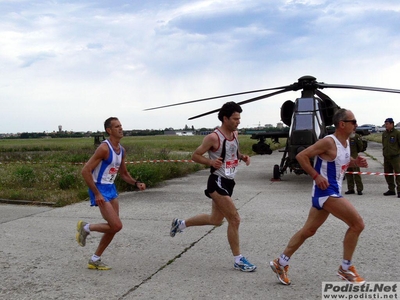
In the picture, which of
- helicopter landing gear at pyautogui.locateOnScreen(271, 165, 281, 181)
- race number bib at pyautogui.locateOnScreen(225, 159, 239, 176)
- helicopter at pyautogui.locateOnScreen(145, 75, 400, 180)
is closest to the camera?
race number bib at pyautogui.locateOnScreen(225, 159, 239, 176)

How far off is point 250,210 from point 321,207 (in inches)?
189

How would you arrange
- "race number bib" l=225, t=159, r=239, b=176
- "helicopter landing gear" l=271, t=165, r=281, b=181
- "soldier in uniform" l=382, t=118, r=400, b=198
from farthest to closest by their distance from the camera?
1. "helicopter landing gear" l=271, t=165, r=281, b=181
2. "soldier in uniform" l=382, t=118, r=400, b=198
3. "race number bib" l=225, t=159, r=239, b=176

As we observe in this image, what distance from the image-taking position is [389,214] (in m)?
8.88

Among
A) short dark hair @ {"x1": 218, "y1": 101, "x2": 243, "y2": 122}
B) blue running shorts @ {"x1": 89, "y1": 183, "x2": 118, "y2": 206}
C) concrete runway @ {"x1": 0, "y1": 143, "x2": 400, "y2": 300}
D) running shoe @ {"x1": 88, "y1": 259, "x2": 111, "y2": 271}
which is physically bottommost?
concrete runway @ {"x1": 0, "y1": 143, "x2": 400, "y2": 300}

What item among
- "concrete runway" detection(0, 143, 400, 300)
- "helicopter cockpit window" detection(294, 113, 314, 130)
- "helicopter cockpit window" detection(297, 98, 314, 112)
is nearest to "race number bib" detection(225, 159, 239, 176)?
"concrete runway" detection(0, 143, 400, 300)

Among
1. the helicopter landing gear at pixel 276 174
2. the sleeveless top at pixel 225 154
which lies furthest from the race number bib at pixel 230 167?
the helicopter landing gear at pixel 276 174

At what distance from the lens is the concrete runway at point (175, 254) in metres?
4.79

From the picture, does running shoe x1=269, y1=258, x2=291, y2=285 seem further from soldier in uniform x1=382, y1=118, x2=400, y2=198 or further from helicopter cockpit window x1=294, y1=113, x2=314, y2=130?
helicopter cockpit window x1=294, y1=113, x2=314, y2=130

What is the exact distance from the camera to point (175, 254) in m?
6.14

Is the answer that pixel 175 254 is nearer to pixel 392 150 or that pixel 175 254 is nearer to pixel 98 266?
pixel 98 266

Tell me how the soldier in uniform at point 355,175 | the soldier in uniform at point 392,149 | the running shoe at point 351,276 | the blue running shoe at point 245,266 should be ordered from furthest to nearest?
the soldier in uniform at point 355,175, the soldier in uniform at point 392,149, the blue running shoe at point 245,266, the running shoe at point 351,276

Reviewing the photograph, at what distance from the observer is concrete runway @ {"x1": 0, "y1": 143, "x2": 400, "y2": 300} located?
189 inches

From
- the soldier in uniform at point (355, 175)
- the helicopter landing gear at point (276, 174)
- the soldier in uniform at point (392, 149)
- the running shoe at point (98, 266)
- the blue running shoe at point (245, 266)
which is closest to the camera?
the blue running shoe at point (245, 266)

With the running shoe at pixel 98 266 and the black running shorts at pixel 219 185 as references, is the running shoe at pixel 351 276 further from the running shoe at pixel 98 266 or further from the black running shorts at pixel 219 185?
the running shoe at pixel 98 266
